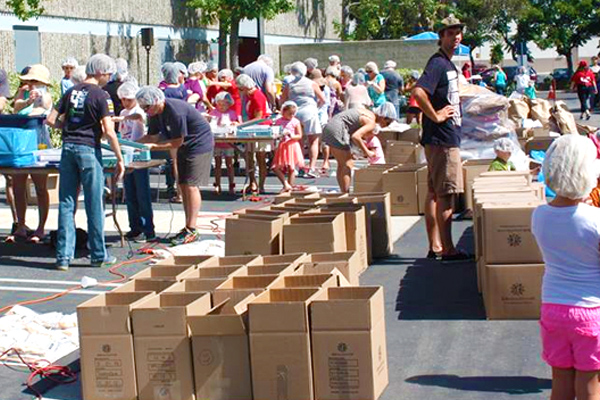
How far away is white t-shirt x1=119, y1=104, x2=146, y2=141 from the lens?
42.7 ft

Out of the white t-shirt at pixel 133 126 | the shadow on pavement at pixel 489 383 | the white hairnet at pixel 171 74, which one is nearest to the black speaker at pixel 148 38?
the white hairnet at pixel 171 74

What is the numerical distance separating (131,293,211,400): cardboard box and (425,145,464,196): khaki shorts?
141 inches

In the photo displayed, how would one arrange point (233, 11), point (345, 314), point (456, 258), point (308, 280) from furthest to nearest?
point (233, 11)
point (456, 258)
point (308, 280)
point (345, 314)

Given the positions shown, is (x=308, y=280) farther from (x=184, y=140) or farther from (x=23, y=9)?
(x=23, y=9)

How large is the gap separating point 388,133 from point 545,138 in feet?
13.5

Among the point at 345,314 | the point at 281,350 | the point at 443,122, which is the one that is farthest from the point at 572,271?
the point at 443,122

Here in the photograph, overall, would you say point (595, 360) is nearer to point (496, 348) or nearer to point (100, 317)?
point (496, 348)

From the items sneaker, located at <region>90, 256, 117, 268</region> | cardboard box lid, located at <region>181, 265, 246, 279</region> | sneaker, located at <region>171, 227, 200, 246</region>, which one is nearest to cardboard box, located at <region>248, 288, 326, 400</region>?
cardboard box lid, located at <region>181, 265, 246, 279</region>

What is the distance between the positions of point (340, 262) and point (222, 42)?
1078 inches

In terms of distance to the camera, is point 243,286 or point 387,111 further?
point 387,111

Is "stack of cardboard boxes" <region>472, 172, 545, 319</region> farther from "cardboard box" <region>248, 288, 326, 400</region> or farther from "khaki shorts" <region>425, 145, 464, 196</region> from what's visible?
"cardboard box" <region>248, 288, 326, 400</region>

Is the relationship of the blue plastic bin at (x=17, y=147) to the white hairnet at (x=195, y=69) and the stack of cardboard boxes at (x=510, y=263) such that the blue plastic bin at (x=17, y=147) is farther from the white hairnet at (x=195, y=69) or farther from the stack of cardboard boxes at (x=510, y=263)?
the white hairnet at (x=195, y=69)

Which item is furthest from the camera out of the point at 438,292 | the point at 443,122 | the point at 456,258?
the point at 456,258

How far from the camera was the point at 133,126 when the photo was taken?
13.1 metres
